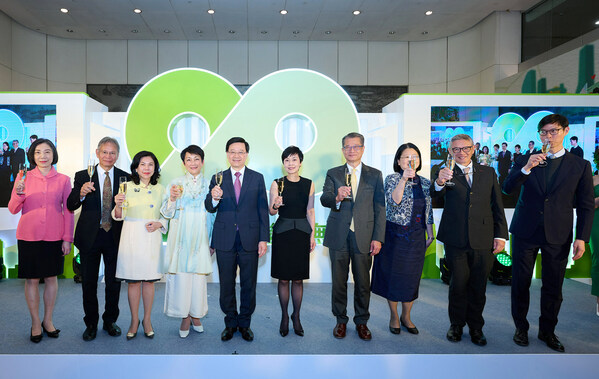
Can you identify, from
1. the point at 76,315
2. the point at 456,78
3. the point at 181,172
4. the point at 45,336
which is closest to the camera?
the point at 45,336

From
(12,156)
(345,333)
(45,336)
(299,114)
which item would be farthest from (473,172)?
(12,156)

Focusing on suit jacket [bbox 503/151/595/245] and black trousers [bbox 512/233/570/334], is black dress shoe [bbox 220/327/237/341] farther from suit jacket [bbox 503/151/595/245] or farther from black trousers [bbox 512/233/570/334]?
suit jacket [bbox 503/151/595/245]

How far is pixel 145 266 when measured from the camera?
3229mm

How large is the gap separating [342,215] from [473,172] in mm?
1195

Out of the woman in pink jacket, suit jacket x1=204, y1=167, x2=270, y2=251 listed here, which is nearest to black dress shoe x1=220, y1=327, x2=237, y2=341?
suit jacket x1=204, y1=167, x2=270, y2=251

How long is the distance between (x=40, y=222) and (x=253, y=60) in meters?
8.68

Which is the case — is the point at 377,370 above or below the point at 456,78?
below

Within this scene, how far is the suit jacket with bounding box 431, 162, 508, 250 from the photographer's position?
3301 millimetres

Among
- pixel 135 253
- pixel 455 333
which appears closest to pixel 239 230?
pixel 135 253

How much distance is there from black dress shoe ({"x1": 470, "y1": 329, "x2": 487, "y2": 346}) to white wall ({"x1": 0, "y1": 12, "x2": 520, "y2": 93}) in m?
8.31

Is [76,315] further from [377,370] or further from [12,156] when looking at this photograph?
[377,370]

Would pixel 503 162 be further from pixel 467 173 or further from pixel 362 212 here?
pixel 362 212

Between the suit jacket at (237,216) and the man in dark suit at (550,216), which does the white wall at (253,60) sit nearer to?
the man in dark suit at (550,216)

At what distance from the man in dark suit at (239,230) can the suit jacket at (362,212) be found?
2.02ft
